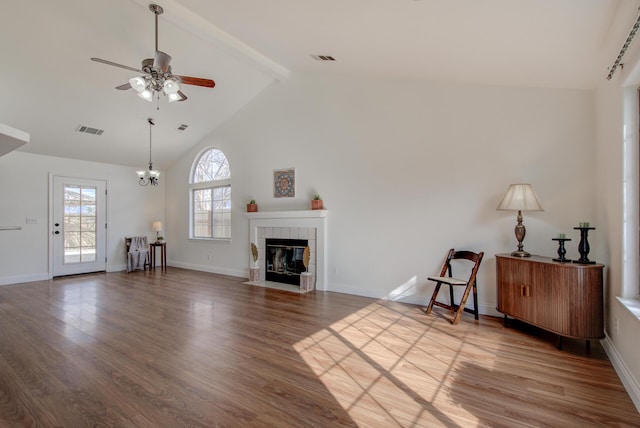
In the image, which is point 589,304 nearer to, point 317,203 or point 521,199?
point 521,199

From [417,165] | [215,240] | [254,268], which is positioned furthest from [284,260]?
[417,165]

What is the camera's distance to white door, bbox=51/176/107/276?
20.9 feet

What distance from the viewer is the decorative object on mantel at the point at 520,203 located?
3.26 meters

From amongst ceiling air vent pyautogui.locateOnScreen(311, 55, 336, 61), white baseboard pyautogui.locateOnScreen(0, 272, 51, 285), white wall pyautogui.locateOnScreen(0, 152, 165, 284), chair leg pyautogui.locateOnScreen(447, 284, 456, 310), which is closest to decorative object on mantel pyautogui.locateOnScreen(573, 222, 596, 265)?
chair leg pyautogui.locateOnScreen(447, 284, 456, 310)

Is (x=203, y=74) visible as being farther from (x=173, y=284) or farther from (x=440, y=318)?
(x=440, y=318)

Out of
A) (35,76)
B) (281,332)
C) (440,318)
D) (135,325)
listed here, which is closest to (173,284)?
(135,325)

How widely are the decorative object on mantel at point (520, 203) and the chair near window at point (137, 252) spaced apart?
746 centimetres

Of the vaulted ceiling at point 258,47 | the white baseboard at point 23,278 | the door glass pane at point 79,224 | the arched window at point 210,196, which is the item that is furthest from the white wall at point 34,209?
the arched window at point 210,196

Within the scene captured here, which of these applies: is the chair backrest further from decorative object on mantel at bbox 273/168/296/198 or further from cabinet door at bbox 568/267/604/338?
decorative object on mantel at bbox 273/168/296/198

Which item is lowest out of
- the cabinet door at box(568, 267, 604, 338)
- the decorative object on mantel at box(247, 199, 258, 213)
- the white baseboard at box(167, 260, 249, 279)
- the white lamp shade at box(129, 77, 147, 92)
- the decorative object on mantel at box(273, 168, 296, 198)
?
the white baseboard at box(167, 260, 249, 279)

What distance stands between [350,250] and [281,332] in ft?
6.59

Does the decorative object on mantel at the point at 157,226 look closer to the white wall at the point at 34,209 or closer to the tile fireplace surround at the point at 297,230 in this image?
the white wall at the point at 34,209

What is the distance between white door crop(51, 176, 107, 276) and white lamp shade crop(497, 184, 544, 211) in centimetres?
792

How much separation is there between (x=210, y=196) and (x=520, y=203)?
6042 mm
